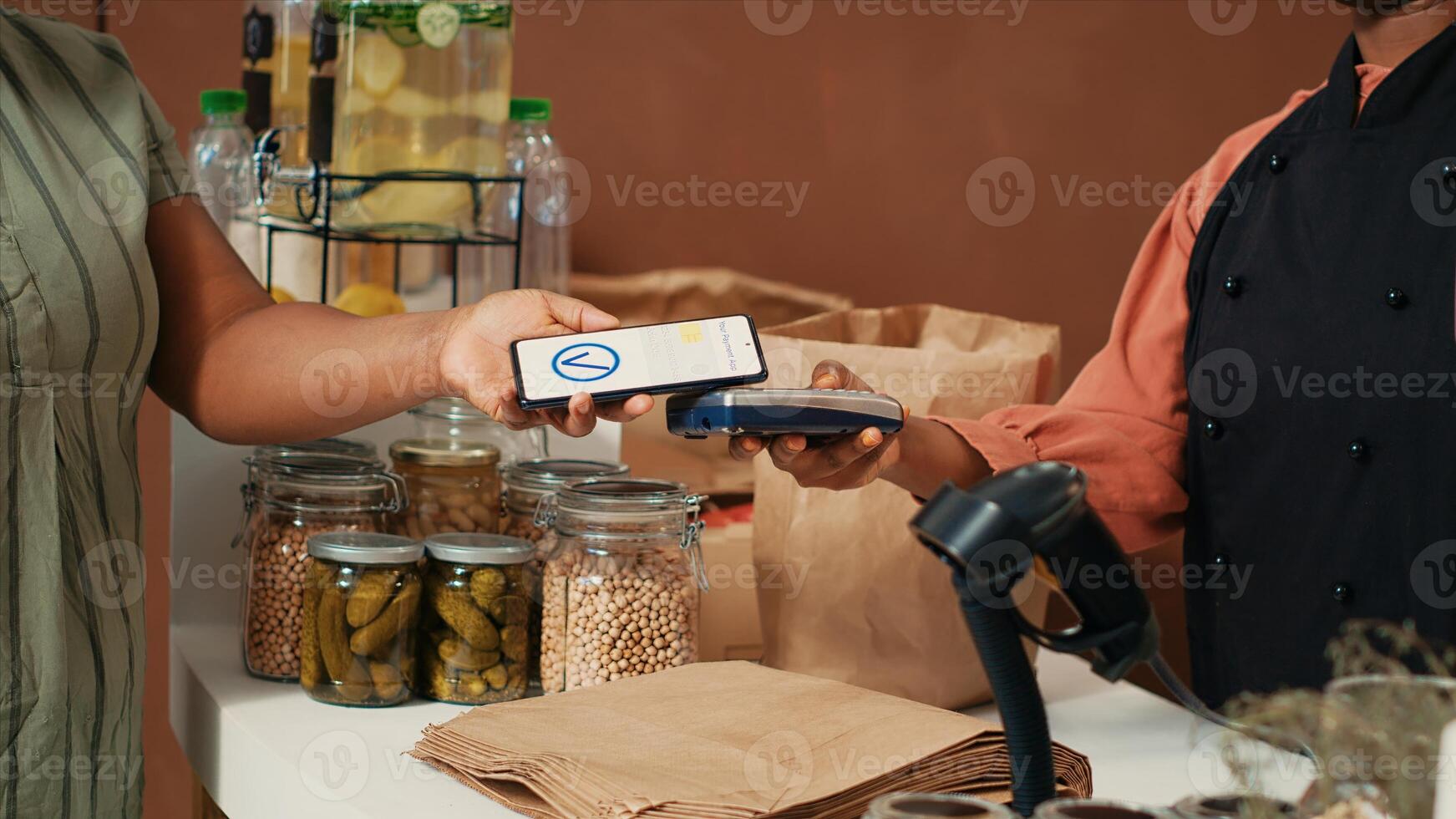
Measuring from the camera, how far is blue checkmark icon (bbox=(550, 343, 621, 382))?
833mm

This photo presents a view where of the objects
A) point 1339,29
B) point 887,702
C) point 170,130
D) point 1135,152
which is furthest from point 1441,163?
point 1339,29

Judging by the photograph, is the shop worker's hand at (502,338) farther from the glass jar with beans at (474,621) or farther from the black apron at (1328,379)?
the black apron at (1328,379)

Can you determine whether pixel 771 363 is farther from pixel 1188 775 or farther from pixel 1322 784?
pixel 1322 784

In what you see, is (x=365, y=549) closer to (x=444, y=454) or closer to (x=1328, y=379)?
(x=444, y=454)

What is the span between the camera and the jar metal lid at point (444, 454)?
1.13 m

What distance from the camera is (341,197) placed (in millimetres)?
1308

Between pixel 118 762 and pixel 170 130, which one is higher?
pixel 170 130

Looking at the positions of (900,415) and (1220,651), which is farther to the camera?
(1220,651)

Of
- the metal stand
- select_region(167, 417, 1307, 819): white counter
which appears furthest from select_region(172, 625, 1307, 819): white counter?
the metal stand

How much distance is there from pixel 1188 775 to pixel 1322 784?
0.53 metres

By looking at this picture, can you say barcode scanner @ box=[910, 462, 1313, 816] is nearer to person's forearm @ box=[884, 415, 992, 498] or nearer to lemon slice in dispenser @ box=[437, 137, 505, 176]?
person's forearm @ box=[884, 415, 992, 498]

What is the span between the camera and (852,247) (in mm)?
2078

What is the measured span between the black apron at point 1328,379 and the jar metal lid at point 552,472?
1.69 ft

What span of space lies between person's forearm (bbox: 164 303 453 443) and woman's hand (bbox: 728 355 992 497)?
24 centimetres
